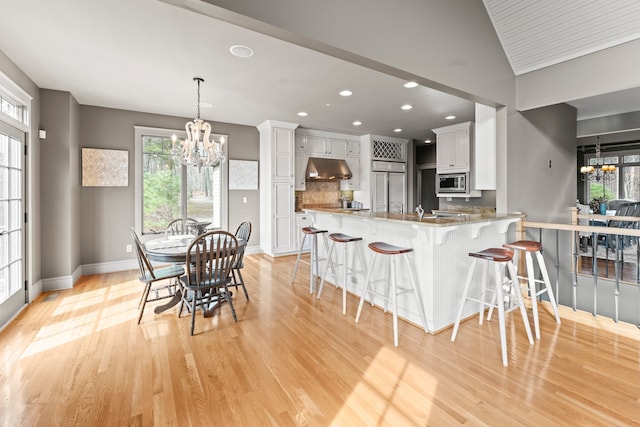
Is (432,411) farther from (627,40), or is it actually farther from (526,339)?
(627,40)

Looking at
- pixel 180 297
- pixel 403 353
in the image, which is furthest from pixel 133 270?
pixel 403 353

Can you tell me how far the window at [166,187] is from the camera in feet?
16.9

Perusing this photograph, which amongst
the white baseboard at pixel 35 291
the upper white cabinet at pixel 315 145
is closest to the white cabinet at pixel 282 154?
the upper white cabinet at pixel 315 145

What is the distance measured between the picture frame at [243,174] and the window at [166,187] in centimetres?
16

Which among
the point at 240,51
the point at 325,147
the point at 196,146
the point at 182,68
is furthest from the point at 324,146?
the point at 240,51

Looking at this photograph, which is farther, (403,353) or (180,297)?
(180,297)

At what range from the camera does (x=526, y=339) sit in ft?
Result: 8.43

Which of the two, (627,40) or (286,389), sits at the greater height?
(627,40)

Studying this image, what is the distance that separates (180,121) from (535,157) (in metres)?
5.53

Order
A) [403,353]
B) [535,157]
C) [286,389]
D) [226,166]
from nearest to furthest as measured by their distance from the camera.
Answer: [286,389]
[403,353]
[535,157]
[226,166]

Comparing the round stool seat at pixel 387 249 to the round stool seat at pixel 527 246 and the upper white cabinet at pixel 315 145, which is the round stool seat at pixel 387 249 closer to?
the round stool seat at pixel 527 246

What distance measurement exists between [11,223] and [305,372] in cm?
345

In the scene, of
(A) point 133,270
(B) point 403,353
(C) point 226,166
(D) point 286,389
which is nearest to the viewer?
(D) point 286,389

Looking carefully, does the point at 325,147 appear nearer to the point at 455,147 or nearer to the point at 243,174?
the point at 243,174
